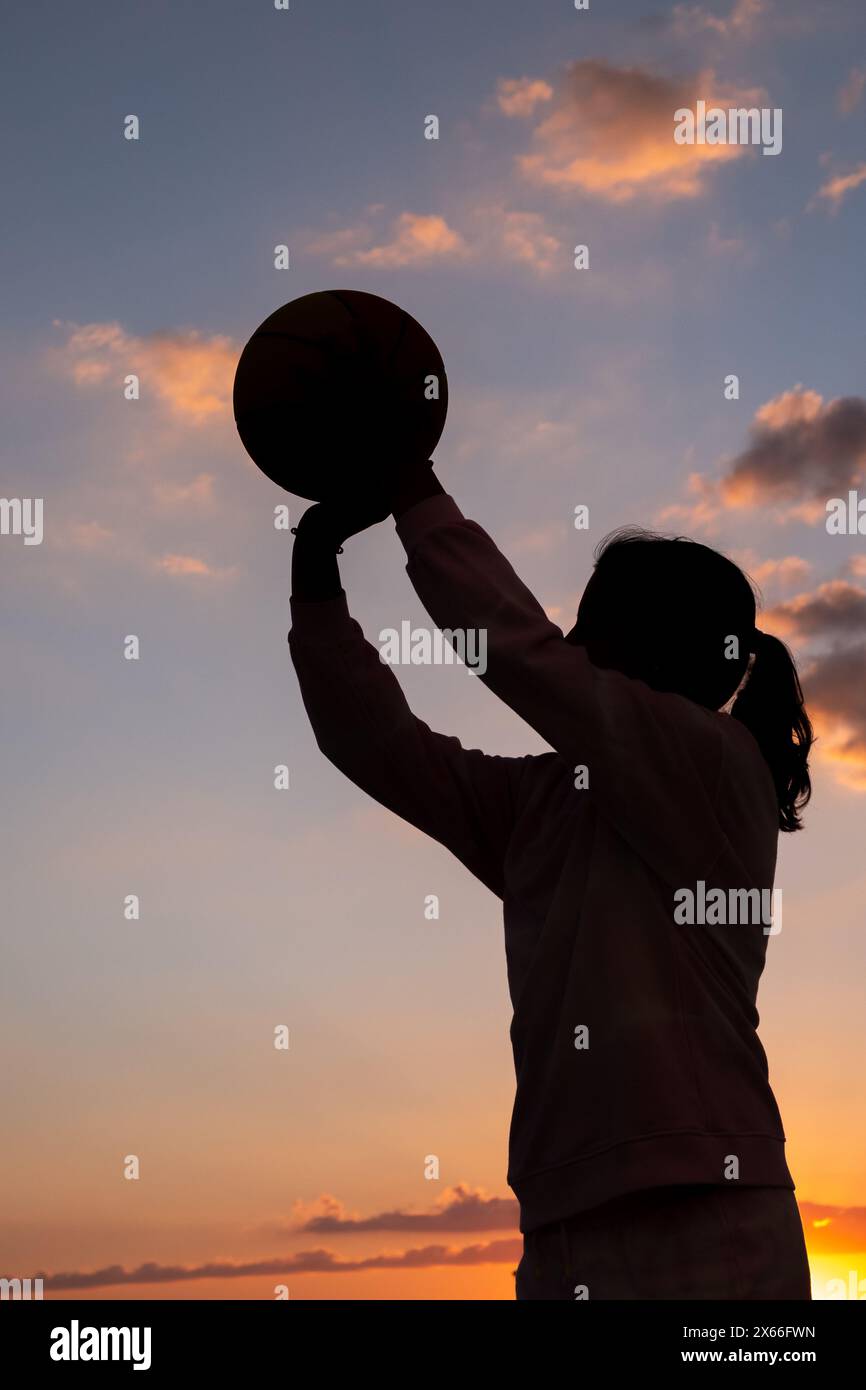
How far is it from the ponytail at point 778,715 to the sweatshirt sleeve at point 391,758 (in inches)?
31.5

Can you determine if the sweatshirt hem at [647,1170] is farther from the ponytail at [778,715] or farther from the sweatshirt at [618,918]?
the ponytail at [778,715]

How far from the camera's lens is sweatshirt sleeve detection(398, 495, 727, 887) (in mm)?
3379

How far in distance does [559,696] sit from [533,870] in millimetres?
633

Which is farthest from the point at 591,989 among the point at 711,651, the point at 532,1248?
the point at 711,651

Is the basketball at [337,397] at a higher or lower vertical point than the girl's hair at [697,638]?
higher

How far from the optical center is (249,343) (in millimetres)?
4250

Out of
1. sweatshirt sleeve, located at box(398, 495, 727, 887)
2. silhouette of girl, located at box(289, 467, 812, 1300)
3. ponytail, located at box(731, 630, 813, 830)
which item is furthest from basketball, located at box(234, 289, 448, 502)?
ponytail, located at box(731, 630, 813, 830)

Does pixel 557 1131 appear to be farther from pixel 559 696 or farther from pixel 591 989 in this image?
pixel 559 696

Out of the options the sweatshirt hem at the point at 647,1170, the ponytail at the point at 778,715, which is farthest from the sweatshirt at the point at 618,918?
the ponytail at the point at 778,715

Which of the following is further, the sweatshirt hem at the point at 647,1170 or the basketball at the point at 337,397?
the basketball at the point at 337,397

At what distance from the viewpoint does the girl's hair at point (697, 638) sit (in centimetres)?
385

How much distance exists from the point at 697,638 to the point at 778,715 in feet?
1.47

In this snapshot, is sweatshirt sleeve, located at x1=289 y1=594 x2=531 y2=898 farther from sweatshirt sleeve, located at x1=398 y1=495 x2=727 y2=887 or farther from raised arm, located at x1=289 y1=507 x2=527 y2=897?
sweatshirt sleeve, located at x1=398 y1=495 x2=727 y2=887

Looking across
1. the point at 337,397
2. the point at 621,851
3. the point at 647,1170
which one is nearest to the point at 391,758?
the point at 621,851
